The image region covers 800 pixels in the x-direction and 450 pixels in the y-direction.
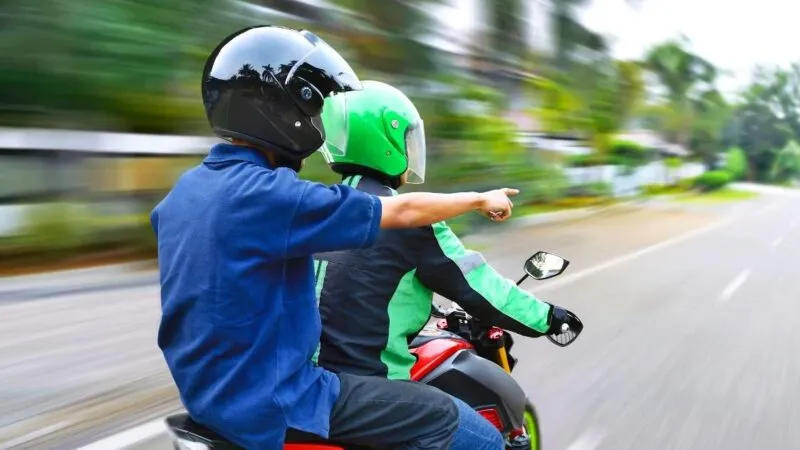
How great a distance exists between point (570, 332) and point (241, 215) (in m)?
1.27

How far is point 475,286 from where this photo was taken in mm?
2348

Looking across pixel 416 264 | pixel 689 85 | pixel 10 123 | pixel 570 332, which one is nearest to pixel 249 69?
pixel 416 264

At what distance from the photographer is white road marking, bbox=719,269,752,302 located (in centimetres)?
894

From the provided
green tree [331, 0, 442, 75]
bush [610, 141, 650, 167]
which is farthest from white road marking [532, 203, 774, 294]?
bush [610, 141, 650, 167]

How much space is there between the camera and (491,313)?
241 cm

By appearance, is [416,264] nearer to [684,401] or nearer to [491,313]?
[491,313]

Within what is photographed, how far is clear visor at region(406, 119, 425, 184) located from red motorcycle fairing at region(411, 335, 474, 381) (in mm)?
571

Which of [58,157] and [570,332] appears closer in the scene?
[570,332]

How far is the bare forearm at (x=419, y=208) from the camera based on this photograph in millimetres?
1928

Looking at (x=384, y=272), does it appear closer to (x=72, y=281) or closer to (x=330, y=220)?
(x=330, y=220)

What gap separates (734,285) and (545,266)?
8184mm

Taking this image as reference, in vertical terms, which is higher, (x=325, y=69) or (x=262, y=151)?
(x=325, y=69)

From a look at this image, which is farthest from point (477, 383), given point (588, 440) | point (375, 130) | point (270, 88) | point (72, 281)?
point (72, 281)

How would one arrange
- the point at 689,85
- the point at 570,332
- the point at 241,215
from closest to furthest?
1. the point at 241,215
2. the point at 570,332
3. the point at 689,85
